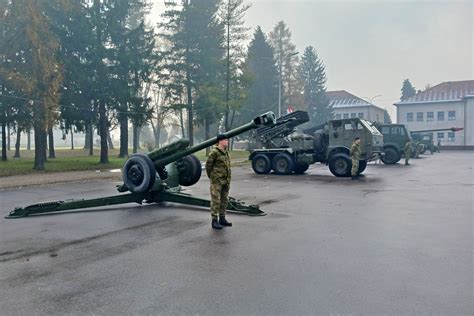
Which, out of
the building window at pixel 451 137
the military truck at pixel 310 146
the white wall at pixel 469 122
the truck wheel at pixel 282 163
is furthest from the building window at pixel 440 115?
the truck wheel at pixel 282 163

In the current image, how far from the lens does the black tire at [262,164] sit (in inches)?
743

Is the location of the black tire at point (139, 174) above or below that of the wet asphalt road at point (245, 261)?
above

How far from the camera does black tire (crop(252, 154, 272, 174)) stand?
61.9ft

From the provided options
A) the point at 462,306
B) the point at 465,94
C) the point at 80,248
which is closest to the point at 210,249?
the point at 80,248

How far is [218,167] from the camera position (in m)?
7.18

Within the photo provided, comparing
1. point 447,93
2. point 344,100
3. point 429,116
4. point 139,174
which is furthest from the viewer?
point 344,100

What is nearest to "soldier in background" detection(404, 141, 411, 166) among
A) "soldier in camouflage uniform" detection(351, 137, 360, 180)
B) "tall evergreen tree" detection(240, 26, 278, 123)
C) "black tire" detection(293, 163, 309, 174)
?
"black tire" detection(293, 163, 309, 174)

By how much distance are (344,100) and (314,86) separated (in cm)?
1237

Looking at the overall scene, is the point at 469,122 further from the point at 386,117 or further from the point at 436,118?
the point at 386,117

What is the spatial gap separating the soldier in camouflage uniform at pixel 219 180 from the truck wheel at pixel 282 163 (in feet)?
36.7

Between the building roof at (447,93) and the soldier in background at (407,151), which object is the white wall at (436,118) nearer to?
the building roof at (447,93)

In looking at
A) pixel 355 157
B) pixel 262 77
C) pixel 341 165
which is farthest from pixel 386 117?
pixel 355 157

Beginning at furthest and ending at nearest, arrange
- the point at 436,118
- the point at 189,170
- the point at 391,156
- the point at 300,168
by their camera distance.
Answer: the point at 436,118 < the point at 391,156 < the point at 300,168 < the point at 189,170

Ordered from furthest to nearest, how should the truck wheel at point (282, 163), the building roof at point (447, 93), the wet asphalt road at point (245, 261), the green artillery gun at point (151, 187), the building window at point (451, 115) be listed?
the building roof at point (447, 93), the building window at point (451, 115), the truck wheel at point (282, 163), the green artillery gun at point (151, 187), the wet asphalt road at point (245, 261)
